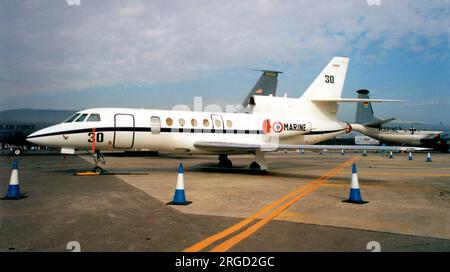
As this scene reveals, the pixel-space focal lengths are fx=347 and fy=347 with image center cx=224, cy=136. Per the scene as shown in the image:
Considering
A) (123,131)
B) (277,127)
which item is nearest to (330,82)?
(277,127)

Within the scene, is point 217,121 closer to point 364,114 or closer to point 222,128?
point 222,128

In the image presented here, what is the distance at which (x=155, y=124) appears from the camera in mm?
14750

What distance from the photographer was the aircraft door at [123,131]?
14109 millimetres

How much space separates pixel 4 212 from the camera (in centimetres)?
668

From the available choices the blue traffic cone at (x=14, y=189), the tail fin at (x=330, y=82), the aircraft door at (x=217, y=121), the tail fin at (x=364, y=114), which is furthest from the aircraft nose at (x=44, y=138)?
the tail fin at (x=364, y=114)

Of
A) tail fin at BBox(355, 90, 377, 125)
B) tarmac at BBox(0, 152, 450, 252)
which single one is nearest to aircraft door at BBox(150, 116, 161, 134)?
tarmac at BBox(0, 152, 450, 252)

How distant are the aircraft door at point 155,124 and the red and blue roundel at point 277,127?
5780mm

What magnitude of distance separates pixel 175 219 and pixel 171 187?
4.28 metres

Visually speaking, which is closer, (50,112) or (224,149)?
(224,149)

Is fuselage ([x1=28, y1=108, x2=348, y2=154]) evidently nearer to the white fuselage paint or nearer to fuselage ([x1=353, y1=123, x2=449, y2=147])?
the white fuselage paint

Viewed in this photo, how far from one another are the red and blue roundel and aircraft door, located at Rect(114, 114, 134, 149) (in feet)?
22.8

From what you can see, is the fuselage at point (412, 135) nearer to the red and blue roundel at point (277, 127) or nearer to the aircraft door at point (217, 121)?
the red and blue roundel at point (277, 127)
